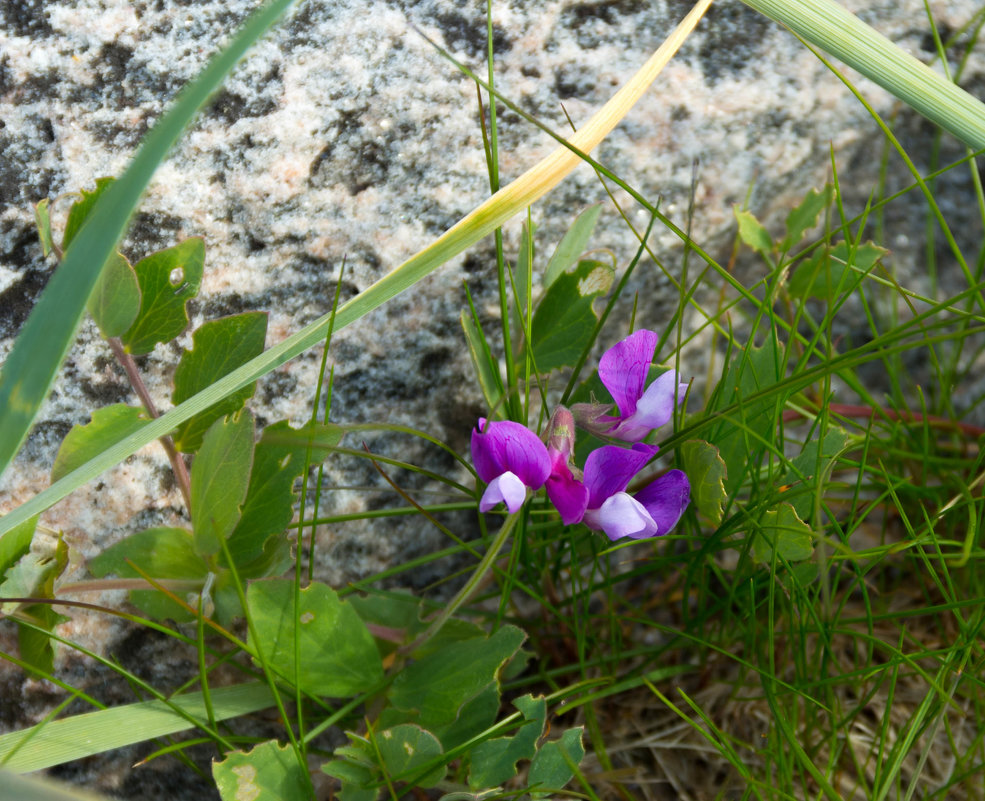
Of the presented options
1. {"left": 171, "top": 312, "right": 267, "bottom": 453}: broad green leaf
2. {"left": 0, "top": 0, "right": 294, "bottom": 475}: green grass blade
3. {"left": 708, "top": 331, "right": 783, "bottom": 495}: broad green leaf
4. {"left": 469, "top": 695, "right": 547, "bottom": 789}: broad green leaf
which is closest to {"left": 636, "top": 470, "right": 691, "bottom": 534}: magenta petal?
{"left": 708, "top": 331, "right": 783, "bottom": 495}: broad green leaf

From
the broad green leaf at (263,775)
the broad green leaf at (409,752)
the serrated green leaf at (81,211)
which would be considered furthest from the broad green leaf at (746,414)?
the serrated green leaf at (81,211)

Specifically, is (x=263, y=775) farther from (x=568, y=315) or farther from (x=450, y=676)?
(x=568, y=315)

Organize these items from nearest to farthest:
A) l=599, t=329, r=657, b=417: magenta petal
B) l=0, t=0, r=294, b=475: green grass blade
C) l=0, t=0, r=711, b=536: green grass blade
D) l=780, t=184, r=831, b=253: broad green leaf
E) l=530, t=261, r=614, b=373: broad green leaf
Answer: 1. l=0, t=0, r=294, b=475: green grass blade
2. l=0, t=0, r=711, b=536: green grass blade
3. l=599, t=329, r=657, b=417: magenta petal
4. l=530, t=261, r=614, b=373: broad green leaf
5. l=780, t=184, r=831, b=253: broad green leaf

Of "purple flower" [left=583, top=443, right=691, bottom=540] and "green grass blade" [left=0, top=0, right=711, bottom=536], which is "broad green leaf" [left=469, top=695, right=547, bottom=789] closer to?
"purple flower" [left=583, top=443, right=691, bottom=540]

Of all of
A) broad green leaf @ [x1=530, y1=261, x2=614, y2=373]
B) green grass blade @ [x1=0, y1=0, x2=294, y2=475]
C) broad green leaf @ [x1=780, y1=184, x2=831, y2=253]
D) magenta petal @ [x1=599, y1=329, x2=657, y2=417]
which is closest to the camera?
green grass blade @ [x1=0, y1=0, x2=294, y2=475]

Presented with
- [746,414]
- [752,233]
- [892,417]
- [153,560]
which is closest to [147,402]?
[153,560]

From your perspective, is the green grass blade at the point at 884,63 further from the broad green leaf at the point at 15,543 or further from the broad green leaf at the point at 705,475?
the broad green leaf at the point at 15,543

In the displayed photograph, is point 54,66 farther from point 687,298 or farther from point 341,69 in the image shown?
point 687,298
